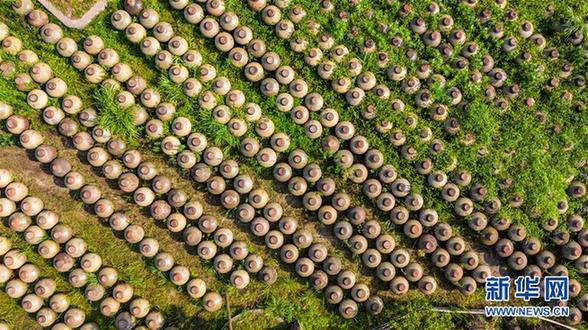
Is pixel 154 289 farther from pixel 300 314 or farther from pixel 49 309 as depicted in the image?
pixel 300 314

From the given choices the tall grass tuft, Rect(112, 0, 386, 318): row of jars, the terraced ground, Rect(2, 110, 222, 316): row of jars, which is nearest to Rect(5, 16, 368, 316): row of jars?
the terraced ground

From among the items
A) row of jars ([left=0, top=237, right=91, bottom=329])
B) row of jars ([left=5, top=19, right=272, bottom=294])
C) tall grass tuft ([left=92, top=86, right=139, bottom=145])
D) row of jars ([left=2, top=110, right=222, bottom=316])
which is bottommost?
row of jars ([left=0, top=237, right=91, bottom=329])

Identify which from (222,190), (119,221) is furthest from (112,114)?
(222,190)

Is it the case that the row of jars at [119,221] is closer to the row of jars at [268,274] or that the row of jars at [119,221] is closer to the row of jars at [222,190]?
the row of jars at [268,274]

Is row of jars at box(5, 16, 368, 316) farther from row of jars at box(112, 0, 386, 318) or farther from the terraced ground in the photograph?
row of jars at box(112, 0, 386, 318)

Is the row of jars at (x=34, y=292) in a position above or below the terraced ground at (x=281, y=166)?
below

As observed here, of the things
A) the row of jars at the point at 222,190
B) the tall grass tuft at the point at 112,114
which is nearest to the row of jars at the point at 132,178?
the tall grass tuft at the point at 112,114

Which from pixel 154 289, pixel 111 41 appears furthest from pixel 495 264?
pixel 111 41

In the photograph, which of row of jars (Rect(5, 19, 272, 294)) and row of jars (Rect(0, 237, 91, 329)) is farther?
row of jars (Rect(5, 19, 272, 294))
